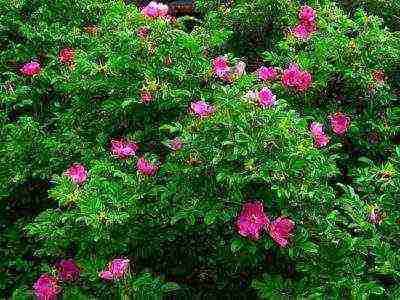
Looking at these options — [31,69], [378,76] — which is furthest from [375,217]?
[31,69]

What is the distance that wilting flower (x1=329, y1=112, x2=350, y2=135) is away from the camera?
9.59 ft

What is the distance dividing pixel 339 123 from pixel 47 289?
1493 millimetres

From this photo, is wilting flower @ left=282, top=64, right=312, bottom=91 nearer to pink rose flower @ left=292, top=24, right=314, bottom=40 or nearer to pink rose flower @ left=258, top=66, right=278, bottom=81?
pink rose flower @ left=258, top=66, right=278, bottom=81

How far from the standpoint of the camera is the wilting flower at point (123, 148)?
8.77ft

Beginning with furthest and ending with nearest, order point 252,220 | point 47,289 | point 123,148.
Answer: point 123,148 → point 47,289 → point 252,220

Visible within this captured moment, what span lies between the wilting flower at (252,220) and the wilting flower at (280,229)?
0.08 ft

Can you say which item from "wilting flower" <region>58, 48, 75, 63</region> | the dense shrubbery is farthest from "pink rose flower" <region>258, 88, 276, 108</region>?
"wilting flower" <region>58, 48, 75, 63</region>

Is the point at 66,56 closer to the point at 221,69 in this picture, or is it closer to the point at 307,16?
the point at 221,69

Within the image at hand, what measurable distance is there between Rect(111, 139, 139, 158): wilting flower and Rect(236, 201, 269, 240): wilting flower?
70 cm

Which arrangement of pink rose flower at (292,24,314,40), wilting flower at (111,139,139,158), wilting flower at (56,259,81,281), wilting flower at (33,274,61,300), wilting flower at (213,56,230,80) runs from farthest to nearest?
pink rose flower at (292,24,314,40) → wilting flower at (213,56,230,80) → wilting flower at (111,139,139,158) → wilting flower at (56,259,81,281) → wilting flower at (33,274,61,300)

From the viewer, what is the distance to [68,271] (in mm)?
2547

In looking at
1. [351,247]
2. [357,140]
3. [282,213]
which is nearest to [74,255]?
[282,213]

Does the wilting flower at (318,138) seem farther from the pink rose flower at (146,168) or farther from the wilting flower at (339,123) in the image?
the pink rose flower at (146,168)

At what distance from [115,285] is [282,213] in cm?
67
